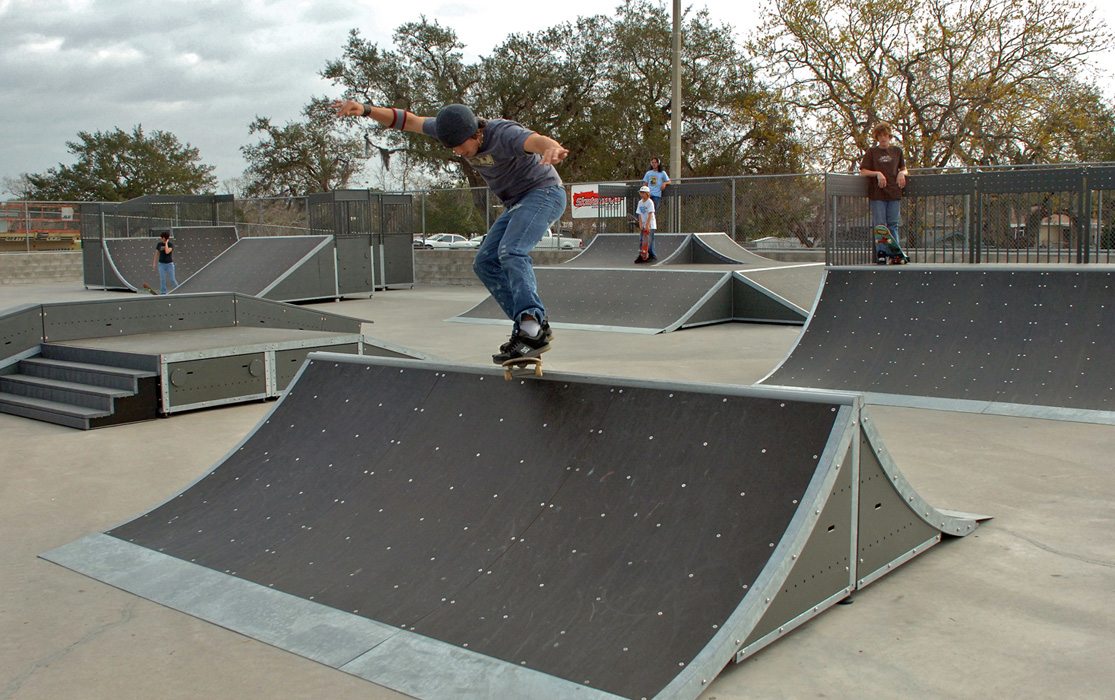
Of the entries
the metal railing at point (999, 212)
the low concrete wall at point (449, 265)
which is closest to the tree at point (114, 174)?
the low concrete wall at point (449, 265)

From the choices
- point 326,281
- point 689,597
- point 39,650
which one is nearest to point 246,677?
point 39,650

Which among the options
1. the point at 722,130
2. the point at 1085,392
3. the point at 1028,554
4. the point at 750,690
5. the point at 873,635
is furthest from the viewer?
the point at 722,130

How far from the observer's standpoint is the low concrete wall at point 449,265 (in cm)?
2423

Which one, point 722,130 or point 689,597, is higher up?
point 722,130

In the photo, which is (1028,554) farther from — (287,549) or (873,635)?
(287,549)

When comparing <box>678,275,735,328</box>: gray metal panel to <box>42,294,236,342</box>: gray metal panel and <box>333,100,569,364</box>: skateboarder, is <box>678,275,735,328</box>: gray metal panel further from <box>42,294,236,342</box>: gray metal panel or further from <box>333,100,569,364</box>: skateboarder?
<box>333,100,569,364</box>: skateboarder

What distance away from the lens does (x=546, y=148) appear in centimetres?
387

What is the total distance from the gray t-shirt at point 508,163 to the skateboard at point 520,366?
2.90ft

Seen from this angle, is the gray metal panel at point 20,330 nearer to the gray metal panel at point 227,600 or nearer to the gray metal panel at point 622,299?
the gray metal panel at point 227,600

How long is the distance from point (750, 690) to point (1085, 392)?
5524 mm

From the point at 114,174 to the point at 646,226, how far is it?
164 ft

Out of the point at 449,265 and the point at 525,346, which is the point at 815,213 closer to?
the point at 449,265

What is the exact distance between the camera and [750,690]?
284cm

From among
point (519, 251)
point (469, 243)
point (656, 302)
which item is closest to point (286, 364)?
point (519, 251)
